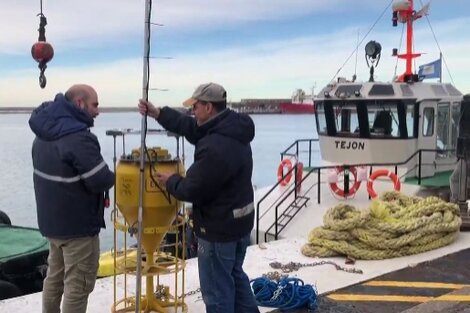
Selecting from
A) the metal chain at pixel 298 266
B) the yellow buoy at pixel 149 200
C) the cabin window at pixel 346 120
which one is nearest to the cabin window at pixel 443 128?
the cabin window at pixel 346 120

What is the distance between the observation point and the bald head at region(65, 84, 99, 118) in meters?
3.63

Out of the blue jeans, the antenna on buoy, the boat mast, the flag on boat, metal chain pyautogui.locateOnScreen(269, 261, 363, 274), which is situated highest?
the boat mast

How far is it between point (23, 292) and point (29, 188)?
22.6 metres

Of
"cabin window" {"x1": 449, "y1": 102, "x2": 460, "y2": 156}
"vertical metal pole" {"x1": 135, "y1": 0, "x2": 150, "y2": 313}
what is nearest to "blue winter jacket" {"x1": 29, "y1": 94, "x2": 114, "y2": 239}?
"vertical metal pole" {"x1": 135, "y1": 0, "x2": 150, "y2": 313}

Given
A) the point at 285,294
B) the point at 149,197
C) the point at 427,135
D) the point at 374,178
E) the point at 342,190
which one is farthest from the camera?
the point at 427,135

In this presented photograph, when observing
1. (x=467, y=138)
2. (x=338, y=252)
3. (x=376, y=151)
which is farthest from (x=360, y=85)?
(x=338, y=252)

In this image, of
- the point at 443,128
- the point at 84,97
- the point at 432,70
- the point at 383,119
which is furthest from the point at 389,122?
the point at 84,97

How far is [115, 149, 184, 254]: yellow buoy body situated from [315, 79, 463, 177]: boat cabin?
8710mm

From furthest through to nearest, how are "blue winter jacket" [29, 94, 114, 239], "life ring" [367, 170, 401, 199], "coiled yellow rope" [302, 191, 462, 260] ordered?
"life ring" [367, 170, 401, 199], "coiled yellow rope" [302, 191, 462, 260], "blue winter jacket" [29, 94, 114, 239]

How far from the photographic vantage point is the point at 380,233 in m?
6.42

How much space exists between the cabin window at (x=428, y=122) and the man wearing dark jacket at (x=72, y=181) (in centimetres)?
1008

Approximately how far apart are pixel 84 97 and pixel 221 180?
1064 mm

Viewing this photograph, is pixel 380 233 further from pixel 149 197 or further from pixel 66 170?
pixel 66 170

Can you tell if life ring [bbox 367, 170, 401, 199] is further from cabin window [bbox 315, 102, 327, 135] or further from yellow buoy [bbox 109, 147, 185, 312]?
yellow buoy [bbox 109, 147, 185, 312]
